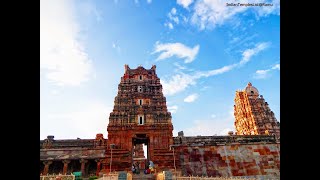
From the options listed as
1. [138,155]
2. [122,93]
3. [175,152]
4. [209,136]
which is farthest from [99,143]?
[138,155]

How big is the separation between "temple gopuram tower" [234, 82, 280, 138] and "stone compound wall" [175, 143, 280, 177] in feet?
41.8

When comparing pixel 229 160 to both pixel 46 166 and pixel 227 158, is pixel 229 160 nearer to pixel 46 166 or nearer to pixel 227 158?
pixel 227 158

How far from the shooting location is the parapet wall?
1058 inches

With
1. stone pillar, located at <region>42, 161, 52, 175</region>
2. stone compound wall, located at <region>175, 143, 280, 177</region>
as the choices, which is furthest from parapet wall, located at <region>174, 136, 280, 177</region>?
stone pillar, located at <region>42, 161, 52, 175</region>

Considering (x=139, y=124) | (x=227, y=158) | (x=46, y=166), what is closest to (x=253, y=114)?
(x=227, y=158)

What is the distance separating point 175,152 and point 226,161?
19.8ft

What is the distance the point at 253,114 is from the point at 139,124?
86.8ft

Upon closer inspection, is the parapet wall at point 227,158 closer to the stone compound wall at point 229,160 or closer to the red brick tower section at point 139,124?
the stone compound wall at point 229,160

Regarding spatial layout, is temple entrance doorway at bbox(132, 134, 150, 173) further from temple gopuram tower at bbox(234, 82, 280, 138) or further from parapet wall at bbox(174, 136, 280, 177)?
temple gopuram tower at bbox(234, 82, 280, 138)

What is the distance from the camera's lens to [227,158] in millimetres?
28344

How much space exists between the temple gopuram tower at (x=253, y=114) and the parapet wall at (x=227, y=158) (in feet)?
41.2

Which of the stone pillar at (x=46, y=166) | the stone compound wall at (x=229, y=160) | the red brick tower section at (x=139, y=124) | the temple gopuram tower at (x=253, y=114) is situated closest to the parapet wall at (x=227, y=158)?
the stone compound wall at (x=229, y=160)
